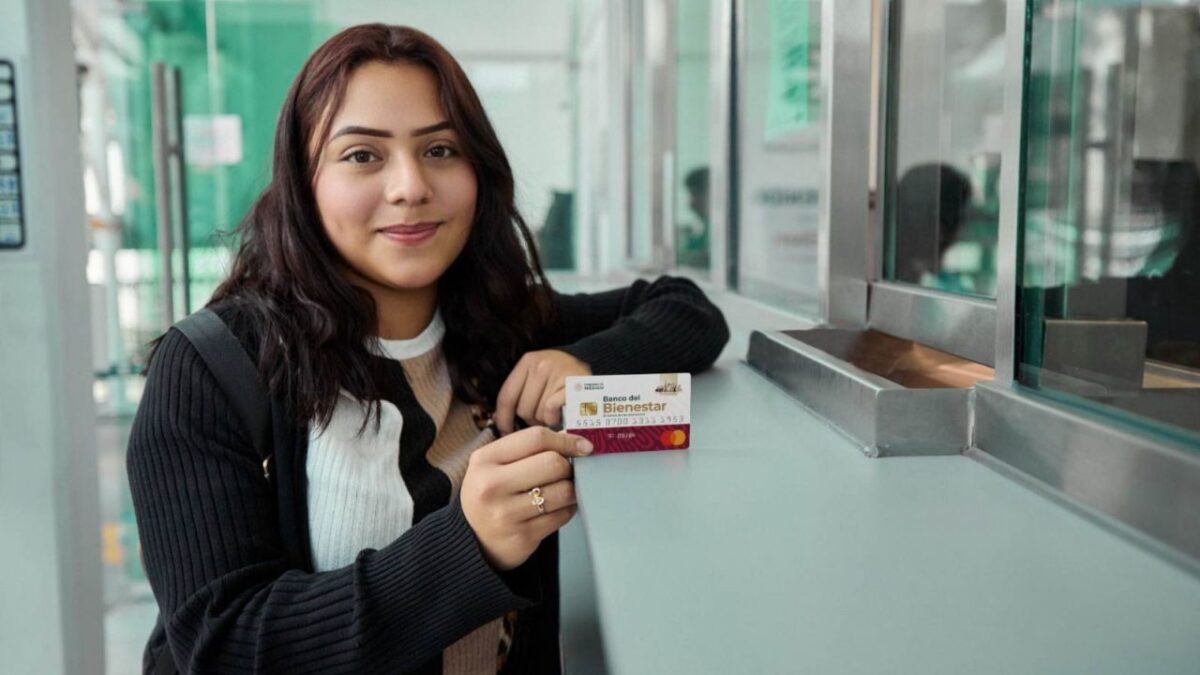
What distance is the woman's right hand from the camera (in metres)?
0.86

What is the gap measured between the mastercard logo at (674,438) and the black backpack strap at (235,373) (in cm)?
43

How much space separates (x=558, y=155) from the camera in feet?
17.6

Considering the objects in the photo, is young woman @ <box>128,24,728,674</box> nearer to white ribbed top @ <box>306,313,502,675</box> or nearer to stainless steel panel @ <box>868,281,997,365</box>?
white ribbed top @ <box>306,313,502,675</box>

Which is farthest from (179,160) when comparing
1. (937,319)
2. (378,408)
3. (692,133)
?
(937,319)

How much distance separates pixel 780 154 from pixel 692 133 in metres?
0.95

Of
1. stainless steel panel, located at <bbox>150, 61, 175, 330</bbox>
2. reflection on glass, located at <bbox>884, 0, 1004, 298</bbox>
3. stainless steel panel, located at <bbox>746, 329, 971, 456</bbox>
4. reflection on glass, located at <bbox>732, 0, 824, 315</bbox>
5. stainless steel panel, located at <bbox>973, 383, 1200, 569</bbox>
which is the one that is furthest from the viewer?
stainless steel panel, located at <bbox>150, 61, 175, 330</bbox>

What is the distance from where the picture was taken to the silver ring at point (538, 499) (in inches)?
33.9

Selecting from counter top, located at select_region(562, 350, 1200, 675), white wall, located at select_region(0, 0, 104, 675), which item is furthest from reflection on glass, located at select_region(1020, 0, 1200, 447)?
white wall, located at select_region(0, 0, 104, 675)

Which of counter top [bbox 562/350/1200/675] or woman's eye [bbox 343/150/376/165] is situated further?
woman's eye [bbox 343/150/376/165]

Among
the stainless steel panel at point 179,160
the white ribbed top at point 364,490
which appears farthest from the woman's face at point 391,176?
the stainless steel panel at point 179,160

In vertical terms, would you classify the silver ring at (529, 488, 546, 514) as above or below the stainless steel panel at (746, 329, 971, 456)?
below

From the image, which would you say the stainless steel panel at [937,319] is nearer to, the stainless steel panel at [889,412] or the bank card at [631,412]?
the stainless steel panel at [889,412]

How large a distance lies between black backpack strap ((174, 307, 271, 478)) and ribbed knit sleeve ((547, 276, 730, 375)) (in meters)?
0.39

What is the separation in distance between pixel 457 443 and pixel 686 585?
72cm
